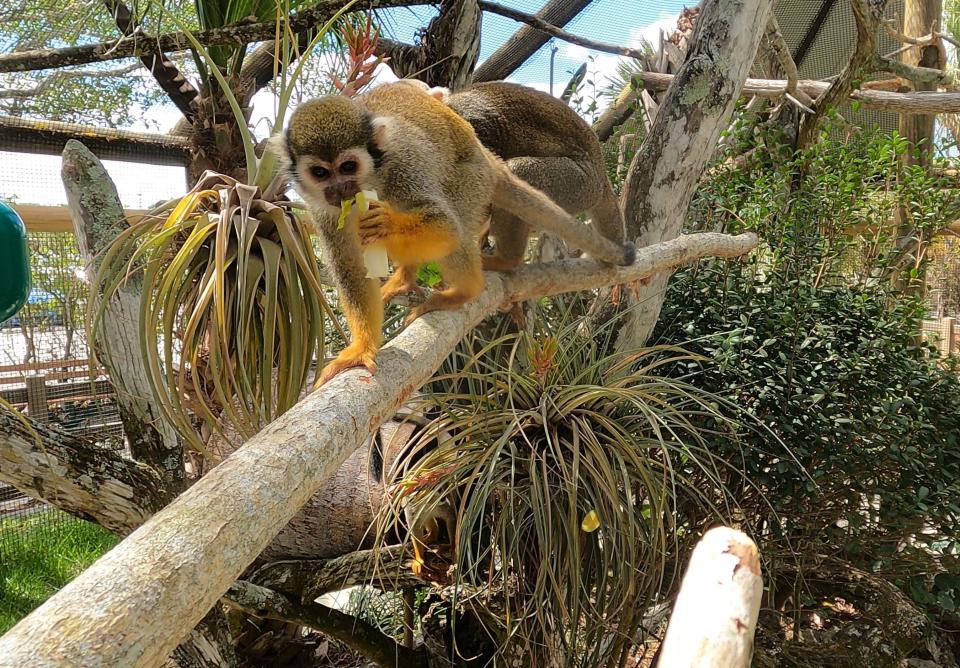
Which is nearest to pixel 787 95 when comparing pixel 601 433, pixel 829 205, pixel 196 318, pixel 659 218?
pixel 829 205

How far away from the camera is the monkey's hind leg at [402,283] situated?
→ 2.55 m

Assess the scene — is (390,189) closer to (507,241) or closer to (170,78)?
(507,241)

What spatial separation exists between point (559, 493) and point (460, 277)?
932 mm

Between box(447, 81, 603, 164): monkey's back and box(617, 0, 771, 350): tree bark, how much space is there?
1.10ft

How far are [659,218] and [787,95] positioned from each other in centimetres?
145

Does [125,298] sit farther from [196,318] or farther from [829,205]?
[829,205]

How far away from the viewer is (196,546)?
706 millimetres

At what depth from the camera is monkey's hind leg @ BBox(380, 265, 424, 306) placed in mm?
2551

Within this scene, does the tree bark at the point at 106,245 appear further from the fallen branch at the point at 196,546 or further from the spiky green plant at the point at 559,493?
the fallen branch at the point at 196,546

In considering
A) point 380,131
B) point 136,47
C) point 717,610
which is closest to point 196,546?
point 717,610

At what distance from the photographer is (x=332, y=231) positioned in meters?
2.04

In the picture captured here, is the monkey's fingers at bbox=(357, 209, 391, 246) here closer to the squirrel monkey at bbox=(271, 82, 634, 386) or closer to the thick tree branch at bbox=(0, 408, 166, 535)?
the squirrel monkey at bbox=(271, 82, 634, 386)

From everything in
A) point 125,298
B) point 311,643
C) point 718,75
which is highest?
point 718,75

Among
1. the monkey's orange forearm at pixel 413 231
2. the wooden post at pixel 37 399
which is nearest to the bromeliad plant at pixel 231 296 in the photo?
the monkey's orange forearm at pixel 413 231
